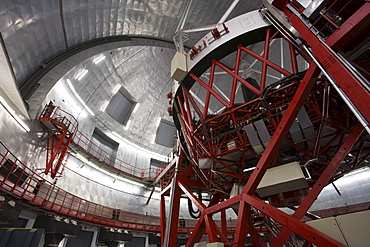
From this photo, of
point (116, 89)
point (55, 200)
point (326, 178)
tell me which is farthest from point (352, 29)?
point (116, 89)

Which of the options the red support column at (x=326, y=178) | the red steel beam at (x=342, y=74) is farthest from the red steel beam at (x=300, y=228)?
the red steel beam at (x=342, y=74)

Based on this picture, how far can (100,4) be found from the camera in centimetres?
1072

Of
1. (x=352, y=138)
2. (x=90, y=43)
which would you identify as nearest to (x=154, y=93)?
(x=90, y=43)

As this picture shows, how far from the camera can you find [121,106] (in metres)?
22.4

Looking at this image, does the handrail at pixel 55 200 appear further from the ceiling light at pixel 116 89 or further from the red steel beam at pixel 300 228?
the ceiling light at pixel 116 89

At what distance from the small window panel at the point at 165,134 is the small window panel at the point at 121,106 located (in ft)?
15.2

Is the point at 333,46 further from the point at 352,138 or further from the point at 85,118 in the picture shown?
the point at 85,118

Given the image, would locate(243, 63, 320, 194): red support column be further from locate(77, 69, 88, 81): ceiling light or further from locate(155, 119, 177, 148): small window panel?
locate(155, 119, 177, 148): small window panel

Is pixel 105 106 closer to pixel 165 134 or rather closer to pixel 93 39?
pixel 165 134

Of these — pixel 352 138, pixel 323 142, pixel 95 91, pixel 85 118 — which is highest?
pixel 95 91

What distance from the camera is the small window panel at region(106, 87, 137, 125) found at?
70.3 feet

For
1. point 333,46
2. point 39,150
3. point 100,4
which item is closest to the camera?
point 333,46

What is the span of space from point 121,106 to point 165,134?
6884 millimetres

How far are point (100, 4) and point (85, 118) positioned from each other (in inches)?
445
